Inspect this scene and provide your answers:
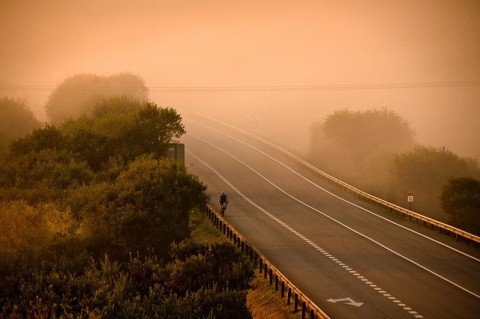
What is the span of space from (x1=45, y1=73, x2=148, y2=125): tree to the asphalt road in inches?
2050

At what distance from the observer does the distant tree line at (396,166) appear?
51531mm

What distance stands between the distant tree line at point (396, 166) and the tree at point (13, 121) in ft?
163

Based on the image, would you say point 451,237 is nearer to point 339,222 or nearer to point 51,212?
point 339,222

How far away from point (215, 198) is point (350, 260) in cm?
2456

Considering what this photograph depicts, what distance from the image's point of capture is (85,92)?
120 m

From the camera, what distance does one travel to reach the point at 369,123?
96.1 metres

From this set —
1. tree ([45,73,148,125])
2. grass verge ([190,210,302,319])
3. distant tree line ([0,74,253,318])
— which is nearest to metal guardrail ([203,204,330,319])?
grass verge ([190,210,302,319])

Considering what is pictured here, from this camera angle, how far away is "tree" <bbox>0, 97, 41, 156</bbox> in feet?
278

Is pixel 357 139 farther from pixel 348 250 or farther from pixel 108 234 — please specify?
pixel 108 234

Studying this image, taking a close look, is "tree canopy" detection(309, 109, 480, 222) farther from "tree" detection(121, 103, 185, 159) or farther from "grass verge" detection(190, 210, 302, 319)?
"grass verge" detection(190, 210, 302, 319)

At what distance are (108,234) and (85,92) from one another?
91895mm

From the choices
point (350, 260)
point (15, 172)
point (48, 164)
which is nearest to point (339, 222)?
point (350, 260)

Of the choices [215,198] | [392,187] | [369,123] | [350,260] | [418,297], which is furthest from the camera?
[369,123]

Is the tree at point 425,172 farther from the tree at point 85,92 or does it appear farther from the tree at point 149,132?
the tree at point 85,92
